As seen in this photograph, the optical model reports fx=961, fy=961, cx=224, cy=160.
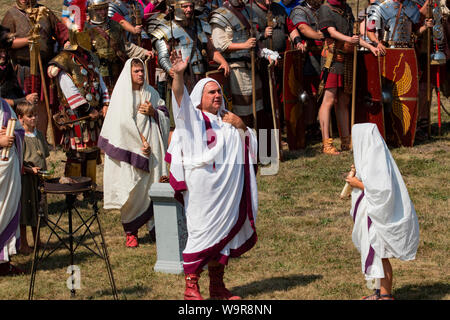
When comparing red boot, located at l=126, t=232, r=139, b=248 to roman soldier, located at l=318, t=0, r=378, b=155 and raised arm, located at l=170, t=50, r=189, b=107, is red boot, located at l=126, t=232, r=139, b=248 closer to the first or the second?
raised arm, located at l=170, t=50, r=189, b=107

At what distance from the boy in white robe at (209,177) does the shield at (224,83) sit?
4.10 m

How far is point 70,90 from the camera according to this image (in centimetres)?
1025

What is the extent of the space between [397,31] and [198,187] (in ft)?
19.4

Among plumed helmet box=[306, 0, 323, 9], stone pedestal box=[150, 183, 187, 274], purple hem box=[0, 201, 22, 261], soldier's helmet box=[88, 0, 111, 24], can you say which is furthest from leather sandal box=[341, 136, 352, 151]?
purple hem box=[0, 201, 22, 261]

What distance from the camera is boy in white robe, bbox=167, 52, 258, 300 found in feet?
23.1

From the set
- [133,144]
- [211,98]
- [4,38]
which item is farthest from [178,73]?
[4,38]

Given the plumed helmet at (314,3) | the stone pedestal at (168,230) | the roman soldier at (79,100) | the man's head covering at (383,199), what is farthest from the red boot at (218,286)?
the plumed helmet at (314,3)

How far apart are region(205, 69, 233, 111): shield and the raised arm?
14.4ft

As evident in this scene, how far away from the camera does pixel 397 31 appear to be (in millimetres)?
12156

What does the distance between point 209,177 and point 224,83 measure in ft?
15.2

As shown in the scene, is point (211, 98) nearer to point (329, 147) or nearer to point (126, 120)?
point (126, 120)

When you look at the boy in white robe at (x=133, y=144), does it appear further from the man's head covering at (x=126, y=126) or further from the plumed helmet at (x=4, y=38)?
the plumed helmet at (x=4, y=38)

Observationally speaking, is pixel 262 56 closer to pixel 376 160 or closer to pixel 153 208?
pixel 153 208

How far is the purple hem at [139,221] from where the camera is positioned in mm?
9133
